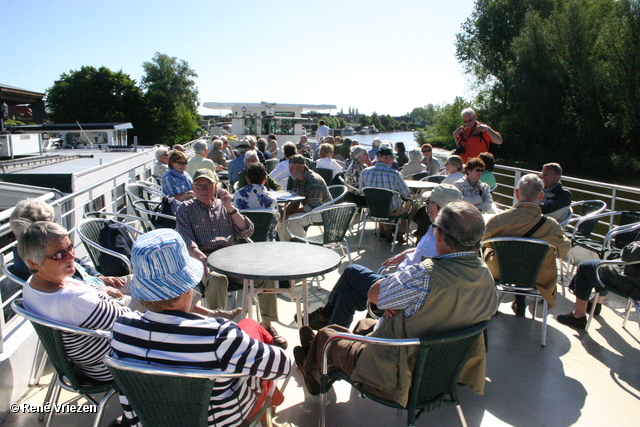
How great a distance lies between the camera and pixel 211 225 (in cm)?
323

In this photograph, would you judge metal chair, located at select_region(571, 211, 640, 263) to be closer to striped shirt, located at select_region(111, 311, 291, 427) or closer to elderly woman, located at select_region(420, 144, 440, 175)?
elderly woman, located at select_region(420, 144, 440, 175)

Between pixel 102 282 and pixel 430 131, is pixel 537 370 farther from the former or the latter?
pixel 430 131

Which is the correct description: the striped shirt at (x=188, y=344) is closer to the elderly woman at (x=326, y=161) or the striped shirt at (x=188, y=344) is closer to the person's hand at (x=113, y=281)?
the person's hand at (x=113, y=281)

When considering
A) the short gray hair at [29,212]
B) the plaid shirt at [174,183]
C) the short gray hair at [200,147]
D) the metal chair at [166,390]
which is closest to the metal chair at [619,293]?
the metal chair at [166,390]

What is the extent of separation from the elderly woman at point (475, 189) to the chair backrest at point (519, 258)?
1.40 m

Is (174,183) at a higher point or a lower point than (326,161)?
lower

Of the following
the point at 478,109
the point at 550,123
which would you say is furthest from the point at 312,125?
the point at 478,109

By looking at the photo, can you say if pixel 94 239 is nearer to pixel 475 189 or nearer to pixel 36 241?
pixel 36 241

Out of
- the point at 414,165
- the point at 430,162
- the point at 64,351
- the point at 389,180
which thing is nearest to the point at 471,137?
the point at 414,165

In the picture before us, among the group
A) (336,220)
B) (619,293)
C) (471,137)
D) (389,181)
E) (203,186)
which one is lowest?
(619,293)

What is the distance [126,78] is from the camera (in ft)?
153

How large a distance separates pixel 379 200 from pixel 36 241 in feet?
12.4

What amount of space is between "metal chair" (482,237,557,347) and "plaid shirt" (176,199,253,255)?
177 cm

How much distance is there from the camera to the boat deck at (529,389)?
7.45 ft
